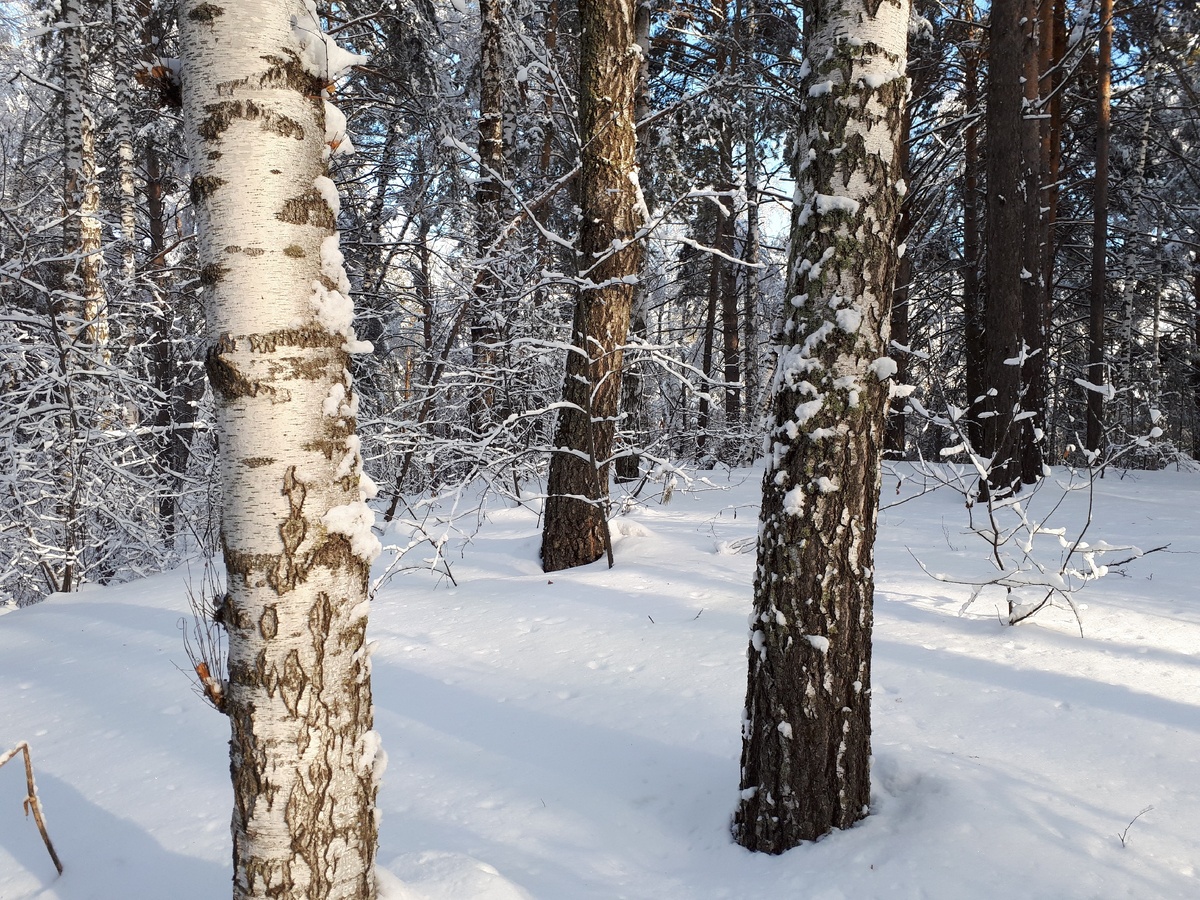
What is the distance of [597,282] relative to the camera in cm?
500

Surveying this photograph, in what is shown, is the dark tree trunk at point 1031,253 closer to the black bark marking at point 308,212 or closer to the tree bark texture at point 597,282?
the tree bark texture at point 597,282

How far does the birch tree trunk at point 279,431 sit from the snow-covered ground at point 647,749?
422 millimetres

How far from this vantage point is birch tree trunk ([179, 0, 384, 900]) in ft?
5.34

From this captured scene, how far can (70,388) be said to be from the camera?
6.26 meters

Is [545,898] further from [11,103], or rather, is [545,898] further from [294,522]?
[11,103]

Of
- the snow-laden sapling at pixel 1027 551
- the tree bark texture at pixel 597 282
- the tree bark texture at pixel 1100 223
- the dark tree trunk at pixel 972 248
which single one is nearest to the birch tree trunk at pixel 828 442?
the snow-laden sapling at pixel 1027 551

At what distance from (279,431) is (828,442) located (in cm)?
152

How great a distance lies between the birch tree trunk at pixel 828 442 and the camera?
217 centimetres

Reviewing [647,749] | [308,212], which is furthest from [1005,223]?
[308,212]

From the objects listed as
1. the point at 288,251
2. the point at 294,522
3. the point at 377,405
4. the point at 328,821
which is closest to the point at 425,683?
the point at 328,821

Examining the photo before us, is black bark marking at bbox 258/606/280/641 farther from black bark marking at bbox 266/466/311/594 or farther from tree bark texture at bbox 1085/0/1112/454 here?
tree bark texture at bbox 1085/0/1112/454

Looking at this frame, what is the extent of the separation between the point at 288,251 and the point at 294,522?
24.4 inches

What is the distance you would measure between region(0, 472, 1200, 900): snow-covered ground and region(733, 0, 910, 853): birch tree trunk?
23 cm

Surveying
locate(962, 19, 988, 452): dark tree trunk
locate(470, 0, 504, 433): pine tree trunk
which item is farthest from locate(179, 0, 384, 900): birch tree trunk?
locate(962, 19, 988, 452): dark tree trunk
